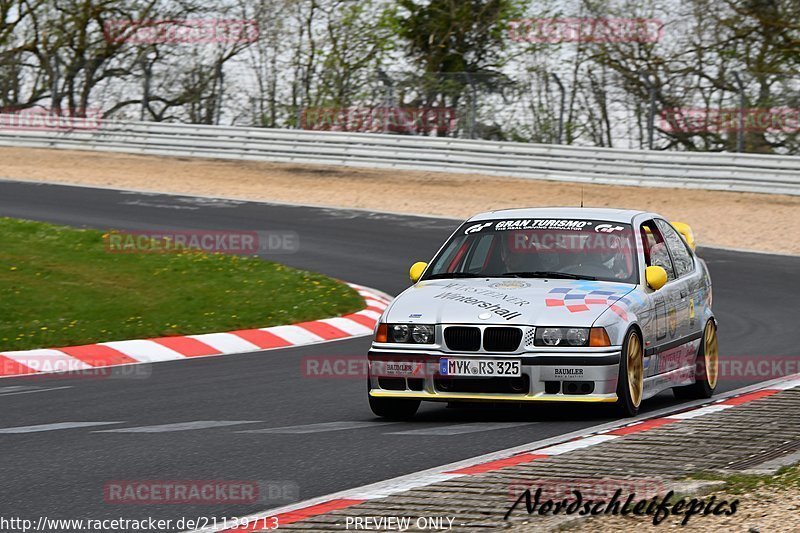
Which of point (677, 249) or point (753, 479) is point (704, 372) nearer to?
point (677, 249)

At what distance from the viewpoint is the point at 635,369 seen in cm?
883

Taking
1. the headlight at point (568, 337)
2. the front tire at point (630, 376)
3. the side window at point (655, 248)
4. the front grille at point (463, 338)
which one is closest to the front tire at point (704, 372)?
the side window at point (655, 248)

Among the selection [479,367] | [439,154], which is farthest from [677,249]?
[439,154]

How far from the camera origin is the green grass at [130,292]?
1338 centimetres

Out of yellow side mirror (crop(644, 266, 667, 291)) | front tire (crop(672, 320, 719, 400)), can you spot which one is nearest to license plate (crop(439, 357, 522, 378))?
yellow side mirror (crop(644, 266, 667, 291))

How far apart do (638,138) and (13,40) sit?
62.9ft

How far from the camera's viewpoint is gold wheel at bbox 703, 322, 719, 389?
10.2 meters

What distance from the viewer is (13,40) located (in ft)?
128

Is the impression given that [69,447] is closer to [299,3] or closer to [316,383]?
[316,383]

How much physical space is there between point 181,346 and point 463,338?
17.2 ft

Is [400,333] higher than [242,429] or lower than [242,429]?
higher

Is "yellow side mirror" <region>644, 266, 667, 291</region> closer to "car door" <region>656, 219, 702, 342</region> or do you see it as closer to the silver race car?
the silver race car

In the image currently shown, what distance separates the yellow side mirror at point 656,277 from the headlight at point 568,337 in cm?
90

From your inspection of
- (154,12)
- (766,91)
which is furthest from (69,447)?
(154,12)
